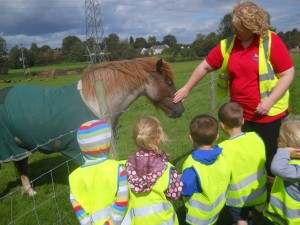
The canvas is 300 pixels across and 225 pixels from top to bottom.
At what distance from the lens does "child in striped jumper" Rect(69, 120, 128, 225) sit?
1.97 m

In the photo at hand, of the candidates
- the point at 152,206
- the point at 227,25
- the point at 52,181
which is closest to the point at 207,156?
the point at 152,206

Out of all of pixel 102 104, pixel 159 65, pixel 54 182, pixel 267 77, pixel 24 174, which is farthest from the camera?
pixel 54 182

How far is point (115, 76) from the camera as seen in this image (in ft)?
12.7

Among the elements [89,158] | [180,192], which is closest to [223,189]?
[180,192]

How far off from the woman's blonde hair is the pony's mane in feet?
5.33

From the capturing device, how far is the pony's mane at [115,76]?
3.77 meters

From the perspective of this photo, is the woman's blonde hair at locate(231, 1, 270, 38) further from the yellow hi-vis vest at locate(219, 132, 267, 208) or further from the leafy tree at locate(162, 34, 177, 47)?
the leafy tree at locate(162, 34, 177, 47)

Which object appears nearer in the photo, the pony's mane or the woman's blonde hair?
the woman's blonde hair

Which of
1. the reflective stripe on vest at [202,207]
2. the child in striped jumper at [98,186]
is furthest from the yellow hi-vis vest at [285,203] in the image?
the child in striped jumper at [98,186]

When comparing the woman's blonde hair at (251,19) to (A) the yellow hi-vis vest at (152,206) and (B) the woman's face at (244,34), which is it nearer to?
(B) the woman's face at (244,34)

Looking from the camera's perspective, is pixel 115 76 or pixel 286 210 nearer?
pixel 286 210

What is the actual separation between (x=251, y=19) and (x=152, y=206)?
1.64 m

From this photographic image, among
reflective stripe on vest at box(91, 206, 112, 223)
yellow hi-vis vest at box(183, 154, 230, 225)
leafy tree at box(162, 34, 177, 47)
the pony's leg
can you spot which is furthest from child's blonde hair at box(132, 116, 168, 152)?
leafy tree at box(162, 34, 177, 47)

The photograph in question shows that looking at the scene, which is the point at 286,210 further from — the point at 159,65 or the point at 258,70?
the point at 159,65
